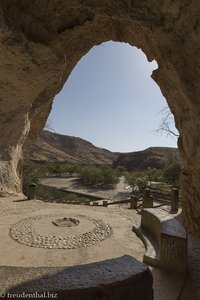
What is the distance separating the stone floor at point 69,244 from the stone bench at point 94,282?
0.11m

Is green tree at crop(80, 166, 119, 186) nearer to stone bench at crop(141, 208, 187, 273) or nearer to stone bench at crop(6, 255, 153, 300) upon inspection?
stone bench at crop(141, 208, 187, 273)

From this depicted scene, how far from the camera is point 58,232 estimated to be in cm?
805

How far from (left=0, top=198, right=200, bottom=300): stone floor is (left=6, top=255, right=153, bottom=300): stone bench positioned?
114mm

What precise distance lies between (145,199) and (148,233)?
4.76 metres

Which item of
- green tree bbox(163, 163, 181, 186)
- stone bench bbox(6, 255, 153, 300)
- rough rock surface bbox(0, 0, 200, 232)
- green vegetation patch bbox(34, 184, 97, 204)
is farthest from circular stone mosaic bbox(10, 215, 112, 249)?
green tree bbox(163, 163, 181, 186)

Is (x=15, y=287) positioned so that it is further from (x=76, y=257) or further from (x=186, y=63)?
(x=186, y=63)

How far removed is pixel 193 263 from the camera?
221 inches

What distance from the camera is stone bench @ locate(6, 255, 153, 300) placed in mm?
2695

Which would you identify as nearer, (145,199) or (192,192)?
(192,192)

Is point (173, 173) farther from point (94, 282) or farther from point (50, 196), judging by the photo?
point (94, 282)

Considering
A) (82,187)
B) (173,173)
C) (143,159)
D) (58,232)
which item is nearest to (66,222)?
(58,232)

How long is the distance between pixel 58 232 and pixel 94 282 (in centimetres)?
545

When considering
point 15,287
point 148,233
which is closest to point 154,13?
point 148,233

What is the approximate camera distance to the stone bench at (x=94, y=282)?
8.84ft
